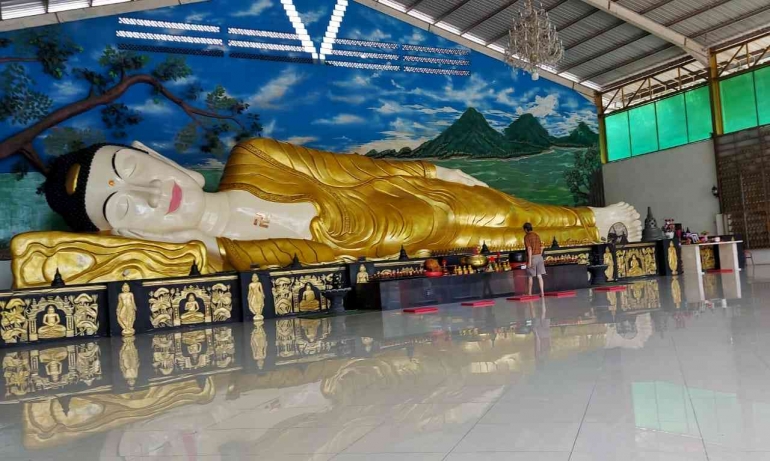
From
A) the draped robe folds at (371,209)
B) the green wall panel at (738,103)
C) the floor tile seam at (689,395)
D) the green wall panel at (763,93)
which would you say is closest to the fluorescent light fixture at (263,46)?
the draped robe folds at (371,209)

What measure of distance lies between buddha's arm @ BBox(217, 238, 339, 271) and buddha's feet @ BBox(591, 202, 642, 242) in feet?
15.7

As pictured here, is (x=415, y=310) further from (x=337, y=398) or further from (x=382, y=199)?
(x=337, y=398)

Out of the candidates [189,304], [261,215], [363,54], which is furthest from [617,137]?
[189,304]

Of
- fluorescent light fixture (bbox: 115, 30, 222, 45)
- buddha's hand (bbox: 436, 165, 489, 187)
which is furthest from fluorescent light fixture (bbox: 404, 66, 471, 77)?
buddha's hand (bbox: 436, 165, 489, 187)

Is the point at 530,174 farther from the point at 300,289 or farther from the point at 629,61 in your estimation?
the point at 300,289

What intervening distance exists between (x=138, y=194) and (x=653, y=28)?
33.8 feet

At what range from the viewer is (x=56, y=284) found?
6.87 meters

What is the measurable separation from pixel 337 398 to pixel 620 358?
136cm

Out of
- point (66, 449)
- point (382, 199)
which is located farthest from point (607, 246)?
point (66, 449)

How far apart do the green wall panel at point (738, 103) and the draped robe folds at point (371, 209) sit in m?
5.35

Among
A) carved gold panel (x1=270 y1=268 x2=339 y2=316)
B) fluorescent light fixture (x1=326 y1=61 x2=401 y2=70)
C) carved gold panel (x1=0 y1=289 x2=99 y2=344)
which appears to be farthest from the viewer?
fluorescent light fixture (x1=326 y1=61 x2=401 y2=70)

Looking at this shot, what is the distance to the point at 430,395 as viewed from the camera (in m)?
2.77

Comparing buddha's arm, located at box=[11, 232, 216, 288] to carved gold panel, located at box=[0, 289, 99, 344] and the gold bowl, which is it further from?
the gold bowl

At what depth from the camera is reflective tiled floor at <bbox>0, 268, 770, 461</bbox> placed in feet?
6.85
